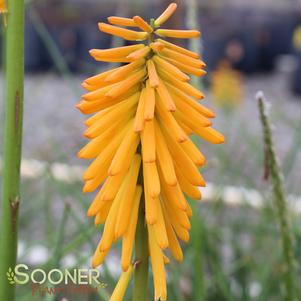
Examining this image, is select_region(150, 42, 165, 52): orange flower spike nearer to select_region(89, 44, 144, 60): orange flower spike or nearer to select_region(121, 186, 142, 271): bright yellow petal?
select_region(89, 44, 144, 60): orange flower spike

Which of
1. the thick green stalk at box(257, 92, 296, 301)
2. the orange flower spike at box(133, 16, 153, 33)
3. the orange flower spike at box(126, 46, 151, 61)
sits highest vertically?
the orange flower spike at box(133, 16, 153, 33)

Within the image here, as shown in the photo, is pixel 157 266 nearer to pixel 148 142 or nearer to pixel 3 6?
pixel 148 142

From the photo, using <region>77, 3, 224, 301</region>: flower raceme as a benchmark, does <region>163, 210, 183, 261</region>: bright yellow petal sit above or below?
below

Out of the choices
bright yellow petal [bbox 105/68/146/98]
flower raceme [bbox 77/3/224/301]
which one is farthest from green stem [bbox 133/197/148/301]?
bright yellow petal [bbox 105/68/146/98]

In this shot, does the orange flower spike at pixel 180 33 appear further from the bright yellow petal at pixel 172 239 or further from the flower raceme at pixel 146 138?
the bright yellow petal at pixel 172 239

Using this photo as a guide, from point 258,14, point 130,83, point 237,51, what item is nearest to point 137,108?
point 130,83

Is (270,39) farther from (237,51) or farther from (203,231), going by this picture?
(203,231)
